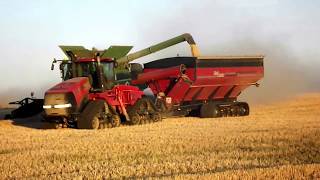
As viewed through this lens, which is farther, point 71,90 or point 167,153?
point 71,90

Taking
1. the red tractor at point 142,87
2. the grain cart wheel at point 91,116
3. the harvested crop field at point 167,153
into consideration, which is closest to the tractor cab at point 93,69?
the red tractor at point 142,87

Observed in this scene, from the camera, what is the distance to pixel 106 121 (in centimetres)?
1728

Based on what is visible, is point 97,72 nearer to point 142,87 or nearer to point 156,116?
point 156,116

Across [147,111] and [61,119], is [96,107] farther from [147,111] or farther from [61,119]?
[147,111]

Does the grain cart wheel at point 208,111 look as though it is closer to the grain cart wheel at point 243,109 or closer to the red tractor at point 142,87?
the red tractor at point 142,87

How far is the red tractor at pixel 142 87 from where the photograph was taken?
16797mm

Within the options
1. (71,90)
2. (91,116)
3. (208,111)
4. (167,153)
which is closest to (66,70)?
(71,90)

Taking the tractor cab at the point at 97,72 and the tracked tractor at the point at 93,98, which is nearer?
the tracked tractor at the point at 93,98

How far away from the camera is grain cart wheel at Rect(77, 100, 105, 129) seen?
16.6m

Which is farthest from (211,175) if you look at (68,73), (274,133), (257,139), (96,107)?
(68,73)

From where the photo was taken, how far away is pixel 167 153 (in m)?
10.6

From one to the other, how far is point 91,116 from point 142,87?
494cm

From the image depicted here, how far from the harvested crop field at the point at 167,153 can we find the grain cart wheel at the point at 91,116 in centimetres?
103

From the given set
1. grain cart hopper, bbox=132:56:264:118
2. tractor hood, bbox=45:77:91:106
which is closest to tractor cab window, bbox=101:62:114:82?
tractor hood, bbox=45:77:91:106
